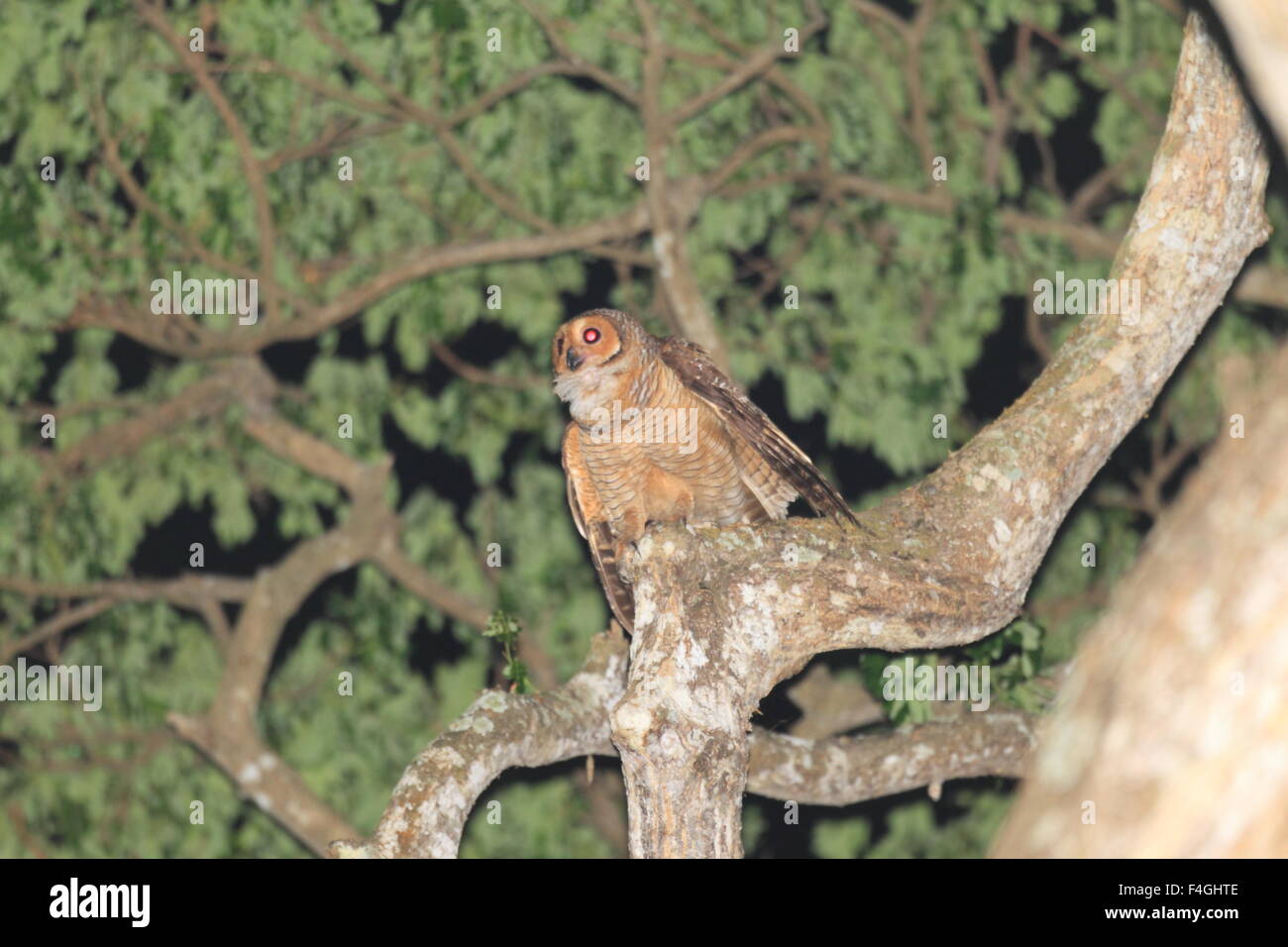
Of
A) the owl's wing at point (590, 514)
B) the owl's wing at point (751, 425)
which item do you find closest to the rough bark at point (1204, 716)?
the owl's wing at point (751, 425)

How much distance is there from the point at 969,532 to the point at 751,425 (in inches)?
40.6

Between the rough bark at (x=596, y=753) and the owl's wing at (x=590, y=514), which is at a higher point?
the owl's wing at (x=590, y=514)

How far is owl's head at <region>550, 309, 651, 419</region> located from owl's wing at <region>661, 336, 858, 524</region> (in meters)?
0.21

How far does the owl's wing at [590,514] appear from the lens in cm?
555

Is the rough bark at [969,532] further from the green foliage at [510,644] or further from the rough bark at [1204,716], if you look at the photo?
the rough bark at [1204,716]

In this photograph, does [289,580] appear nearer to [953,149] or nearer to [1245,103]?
[953,149]

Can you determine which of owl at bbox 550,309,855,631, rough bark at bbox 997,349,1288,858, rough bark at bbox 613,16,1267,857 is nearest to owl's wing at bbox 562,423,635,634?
owl at bbox 550,309,855,631

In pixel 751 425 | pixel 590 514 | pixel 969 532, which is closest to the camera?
pixel 969 532

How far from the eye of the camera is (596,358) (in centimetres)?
529

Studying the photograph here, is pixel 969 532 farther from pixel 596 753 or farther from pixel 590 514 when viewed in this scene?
pixel 590 514

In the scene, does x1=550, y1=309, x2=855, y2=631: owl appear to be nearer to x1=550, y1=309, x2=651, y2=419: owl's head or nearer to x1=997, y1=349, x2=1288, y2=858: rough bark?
x1=550, y1=309, x2=651, y2=419: owl's head

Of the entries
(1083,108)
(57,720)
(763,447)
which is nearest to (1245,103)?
(763,447)

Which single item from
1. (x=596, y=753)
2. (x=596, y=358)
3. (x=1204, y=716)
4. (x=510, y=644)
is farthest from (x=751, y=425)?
(x=1204, y=716)

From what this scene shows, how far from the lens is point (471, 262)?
7953 mm
